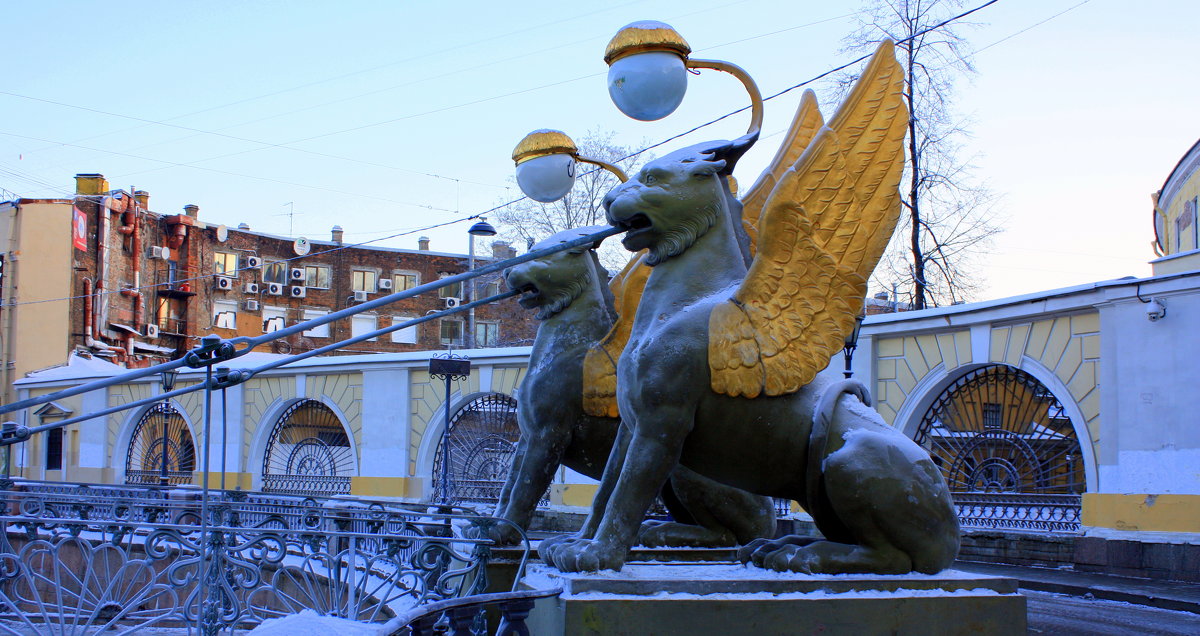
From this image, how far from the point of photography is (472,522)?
440 cm

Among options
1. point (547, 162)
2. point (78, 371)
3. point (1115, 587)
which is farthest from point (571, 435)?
point (78, 371)

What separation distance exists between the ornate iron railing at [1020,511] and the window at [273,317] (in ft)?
92.4

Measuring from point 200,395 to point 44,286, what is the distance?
11.7m

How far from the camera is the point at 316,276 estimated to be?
1467 inches

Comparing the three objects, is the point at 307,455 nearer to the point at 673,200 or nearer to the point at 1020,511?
the point at 1020,511

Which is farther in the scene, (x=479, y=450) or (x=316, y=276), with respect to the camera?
(x=316, y=276)

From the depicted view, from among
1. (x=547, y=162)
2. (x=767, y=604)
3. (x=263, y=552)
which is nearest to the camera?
(x=767, y=604)

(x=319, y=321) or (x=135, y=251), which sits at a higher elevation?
(x=135, y=251)

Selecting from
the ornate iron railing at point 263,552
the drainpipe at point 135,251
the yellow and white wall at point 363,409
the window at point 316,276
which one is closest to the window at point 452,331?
the window at point 316,276

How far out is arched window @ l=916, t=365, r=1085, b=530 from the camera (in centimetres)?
1195

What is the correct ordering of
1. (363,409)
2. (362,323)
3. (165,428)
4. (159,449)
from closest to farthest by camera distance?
1. (363,409)
2. (165,428)
3. (159,449)
4. (362,323)

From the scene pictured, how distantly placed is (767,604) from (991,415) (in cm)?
1032

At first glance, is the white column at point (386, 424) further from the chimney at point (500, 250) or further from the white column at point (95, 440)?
the chimney at point (500, 250)

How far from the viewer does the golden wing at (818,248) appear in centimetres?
372
